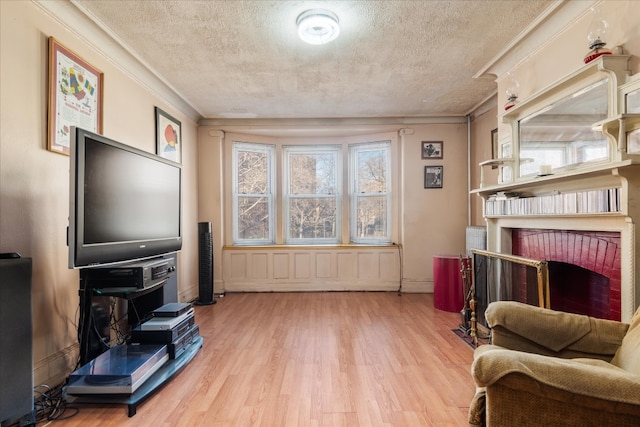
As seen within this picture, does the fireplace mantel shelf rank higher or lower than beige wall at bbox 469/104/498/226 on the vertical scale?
lower

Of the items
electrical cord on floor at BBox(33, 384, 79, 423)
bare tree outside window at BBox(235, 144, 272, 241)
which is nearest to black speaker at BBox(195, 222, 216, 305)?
bare tree outside window at BBox(235, 144, 272, 241)

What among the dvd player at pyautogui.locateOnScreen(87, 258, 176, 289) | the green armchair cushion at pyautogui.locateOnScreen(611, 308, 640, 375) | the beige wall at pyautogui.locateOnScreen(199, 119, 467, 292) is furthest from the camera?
the beige wall at pyautogui.locateOnScreen(199, 119, 467, 292)

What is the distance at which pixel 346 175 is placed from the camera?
4773 millimetres

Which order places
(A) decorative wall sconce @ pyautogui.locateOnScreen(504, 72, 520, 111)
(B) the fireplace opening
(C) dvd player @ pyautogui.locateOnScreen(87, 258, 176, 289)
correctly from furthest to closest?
(A) decorative wall sconce @ pyautogui.locateOnScreen(504, 72, 520, 111) < (B) the fireplace opening < (C) dvd player @ pyautogui.locateOnScreen(87, 258, 176, 289)

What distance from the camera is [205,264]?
3.87 metres

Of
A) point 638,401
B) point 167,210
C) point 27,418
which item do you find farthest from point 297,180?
point 638,401

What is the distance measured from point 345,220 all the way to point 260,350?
104 inches

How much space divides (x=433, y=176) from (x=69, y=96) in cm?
419

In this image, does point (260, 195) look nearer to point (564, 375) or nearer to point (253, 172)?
point (253, 172)

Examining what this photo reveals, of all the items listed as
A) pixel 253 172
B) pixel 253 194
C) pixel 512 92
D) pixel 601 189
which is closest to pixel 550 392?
pixel 601 189

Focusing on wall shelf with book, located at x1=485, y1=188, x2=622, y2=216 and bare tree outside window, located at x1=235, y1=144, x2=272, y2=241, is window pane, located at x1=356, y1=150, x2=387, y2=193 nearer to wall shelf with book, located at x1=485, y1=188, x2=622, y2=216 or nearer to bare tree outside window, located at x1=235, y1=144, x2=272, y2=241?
bare tree outside window, located at x1=235, y1=144, x2=272, y2=241

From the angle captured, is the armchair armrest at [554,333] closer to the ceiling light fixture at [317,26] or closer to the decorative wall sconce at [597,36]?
the decorative wall sconce at [597,36]

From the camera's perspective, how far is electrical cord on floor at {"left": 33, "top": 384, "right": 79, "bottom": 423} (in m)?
1.68

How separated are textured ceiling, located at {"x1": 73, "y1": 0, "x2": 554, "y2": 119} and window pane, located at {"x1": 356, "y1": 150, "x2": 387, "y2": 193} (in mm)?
960
